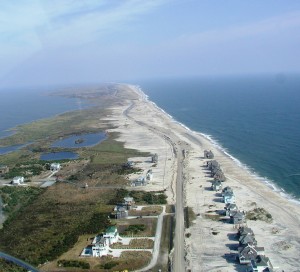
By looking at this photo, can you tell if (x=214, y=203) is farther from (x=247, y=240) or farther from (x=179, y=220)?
(x=247, y=240)

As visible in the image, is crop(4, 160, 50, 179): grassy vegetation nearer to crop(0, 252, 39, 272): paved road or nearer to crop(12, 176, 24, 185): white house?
crop(12, 176, 24, 185): white house

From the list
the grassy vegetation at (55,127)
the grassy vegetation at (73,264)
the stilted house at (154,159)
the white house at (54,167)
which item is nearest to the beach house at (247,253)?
the grassy vegetation at (73,264)

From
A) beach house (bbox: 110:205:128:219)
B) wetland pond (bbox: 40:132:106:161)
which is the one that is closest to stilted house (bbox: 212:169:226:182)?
beach house (bbox: 110:205:128:219)

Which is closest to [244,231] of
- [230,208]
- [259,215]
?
[259,215]

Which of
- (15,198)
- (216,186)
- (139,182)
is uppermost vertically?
(216,186)

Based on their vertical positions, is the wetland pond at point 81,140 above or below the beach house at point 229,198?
below

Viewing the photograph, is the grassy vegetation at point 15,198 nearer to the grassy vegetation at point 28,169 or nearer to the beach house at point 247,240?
the grassy vegetation at point 28,169

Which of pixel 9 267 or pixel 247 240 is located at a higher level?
pixel 247 240

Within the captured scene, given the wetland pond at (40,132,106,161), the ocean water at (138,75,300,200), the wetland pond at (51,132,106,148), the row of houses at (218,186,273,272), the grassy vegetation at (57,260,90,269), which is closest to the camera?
the row of houses at (218,186,273,272)
